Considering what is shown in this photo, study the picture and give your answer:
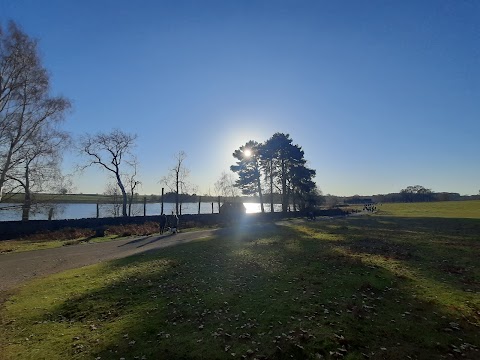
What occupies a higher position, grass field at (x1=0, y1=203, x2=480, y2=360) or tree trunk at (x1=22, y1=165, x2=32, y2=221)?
tree trunk at (x1=22, y1=165, x2=32, y2=221)

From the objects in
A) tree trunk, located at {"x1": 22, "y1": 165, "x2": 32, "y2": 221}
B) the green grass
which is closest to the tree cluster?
the green grass

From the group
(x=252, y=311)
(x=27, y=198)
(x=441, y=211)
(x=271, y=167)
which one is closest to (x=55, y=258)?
(x=27, y=198)

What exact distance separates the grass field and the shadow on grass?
0.03 m

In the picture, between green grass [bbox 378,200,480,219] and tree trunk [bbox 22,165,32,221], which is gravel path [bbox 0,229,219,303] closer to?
tree trunk [bbox 22,165,32,221]

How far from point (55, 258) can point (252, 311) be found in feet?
47.3

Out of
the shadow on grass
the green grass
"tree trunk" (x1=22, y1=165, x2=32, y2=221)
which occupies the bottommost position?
the shadow on grass

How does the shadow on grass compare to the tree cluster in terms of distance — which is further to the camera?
the tree cluster

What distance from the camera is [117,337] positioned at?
7.69m

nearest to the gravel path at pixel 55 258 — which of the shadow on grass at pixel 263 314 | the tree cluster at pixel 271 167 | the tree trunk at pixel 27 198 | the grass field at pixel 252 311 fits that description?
the grass field at pixel 252 311

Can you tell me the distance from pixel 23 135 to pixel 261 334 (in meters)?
25.6

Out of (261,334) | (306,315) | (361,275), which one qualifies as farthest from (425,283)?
(261,334)

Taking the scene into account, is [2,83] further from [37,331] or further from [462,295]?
[462,295]

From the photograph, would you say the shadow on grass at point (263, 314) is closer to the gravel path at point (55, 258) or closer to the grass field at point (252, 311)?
the grass field at point (252, 311)

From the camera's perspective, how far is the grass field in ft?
23.3
